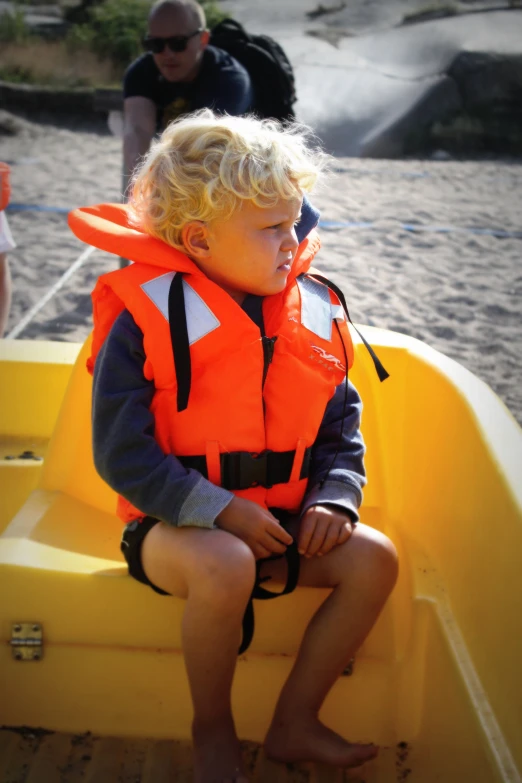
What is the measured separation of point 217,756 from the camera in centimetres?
137

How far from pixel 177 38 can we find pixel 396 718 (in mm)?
2680

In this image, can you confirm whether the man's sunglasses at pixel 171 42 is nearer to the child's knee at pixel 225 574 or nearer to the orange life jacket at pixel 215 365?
the orange life jacket at pixel 215 365

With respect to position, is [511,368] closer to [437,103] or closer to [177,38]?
[177,38]

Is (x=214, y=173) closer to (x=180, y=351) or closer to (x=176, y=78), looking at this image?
(x=180, y=351)

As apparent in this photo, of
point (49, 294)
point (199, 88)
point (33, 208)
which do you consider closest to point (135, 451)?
point (199, 88)

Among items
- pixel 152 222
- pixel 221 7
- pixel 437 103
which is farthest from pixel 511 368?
pixel 221 7

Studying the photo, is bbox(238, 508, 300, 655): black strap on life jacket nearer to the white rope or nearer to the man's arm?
the white rope

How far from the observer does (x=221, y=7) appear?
40.5 feet

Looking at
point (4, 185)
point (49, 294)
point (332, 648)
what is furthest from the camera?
point (49, 294)

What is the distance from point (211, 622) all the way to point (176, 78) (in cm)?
263

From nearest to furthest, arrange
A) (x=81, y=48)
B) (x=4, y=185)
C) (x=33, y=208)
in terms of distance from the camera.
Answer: (x=4, y=185) → (x=33, y=208) → (x=81, y=48)

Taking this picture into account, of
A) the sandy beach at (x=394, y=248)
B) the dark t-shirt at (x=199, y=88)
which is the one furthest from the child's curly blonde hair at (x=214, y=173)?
the sandy beach at (x=394, y=248)

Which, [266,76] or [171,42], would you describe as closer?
[171,42]

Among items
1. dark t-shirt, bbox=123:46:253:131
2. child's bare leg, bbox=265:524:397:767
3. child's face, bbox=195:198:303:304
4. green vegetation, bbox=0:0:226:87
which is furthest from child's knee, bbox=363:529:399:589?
green vegetation, bbox=0:0:226:87
